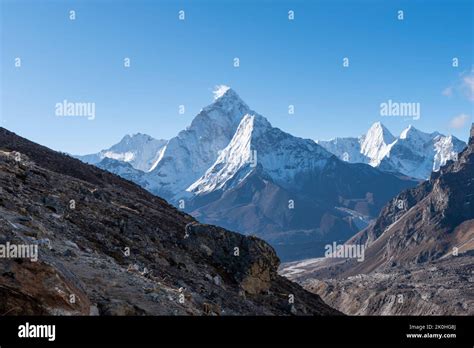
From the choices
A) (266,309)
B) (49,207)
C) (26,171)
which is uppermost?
(26,171)

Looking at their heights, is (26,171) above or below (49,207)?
above

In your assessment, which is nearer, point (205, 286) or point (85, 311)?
point (85, 311)
